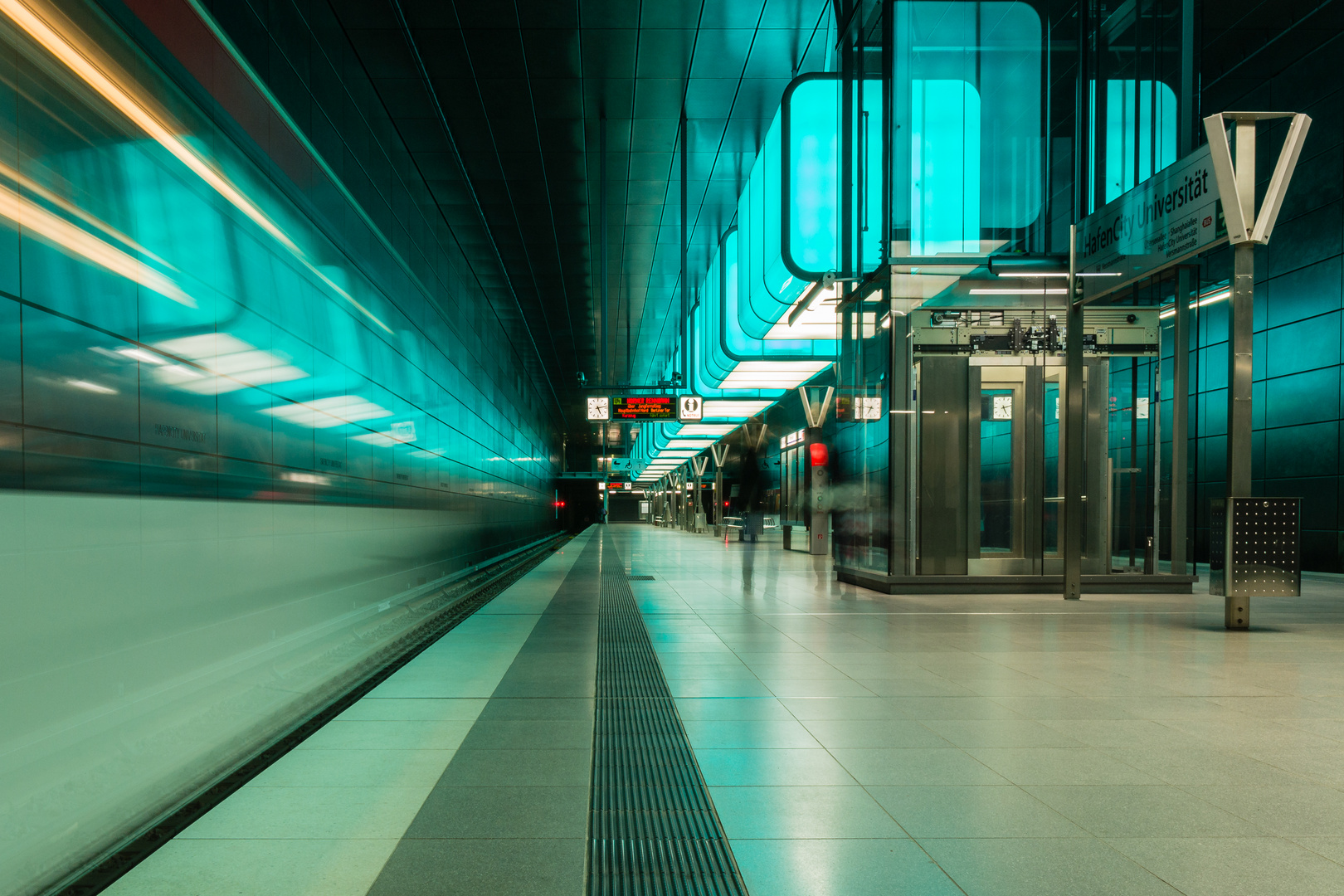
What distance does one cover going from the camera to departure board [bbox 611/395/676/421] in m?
20.1

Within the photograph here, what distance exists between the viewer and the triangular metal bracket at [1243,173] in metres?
7.51

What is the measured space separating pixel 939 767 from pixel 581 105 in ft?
37.0

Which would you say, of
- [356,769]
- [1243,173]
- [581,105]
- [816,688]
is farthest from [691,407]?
[356,769]

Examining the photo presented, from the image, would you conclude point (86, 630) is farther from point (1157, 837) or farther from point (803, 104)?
point (803, 104)

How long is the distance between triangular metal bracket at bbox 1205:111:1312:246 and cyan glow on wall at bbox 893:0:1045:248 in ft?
13.7

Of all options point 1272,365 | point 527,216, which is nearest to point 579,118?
point 527,216

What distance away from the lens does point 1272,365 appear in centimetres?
1606

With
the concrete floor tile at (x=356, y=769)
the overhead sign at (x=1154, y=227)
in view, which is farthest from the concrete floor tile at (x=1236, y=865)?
the overhead sign at (x=1154, y=227)

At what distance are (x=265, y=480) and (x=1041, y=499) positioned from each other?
10.0 metres

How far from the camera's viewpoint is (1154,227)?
8.71 m

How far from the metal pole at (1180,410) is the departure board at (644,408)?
11.2 meters

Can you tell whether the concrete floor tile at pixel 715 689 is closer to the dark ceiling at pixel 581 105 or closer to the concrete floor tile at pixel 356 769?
the concrete floor tile at pixel 356 769

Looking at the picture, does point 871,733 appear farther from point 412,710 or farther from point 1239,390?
point 1239,390

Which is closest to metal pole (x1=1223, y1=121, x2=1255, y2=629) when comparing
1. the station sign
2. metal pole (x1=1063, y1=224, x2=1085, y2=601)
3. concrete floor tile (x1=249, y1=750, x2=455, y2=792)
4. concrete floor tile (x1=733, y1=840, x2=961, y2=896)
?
metal pole (x1=1063, y1=224, x2=1085, y2=601)
